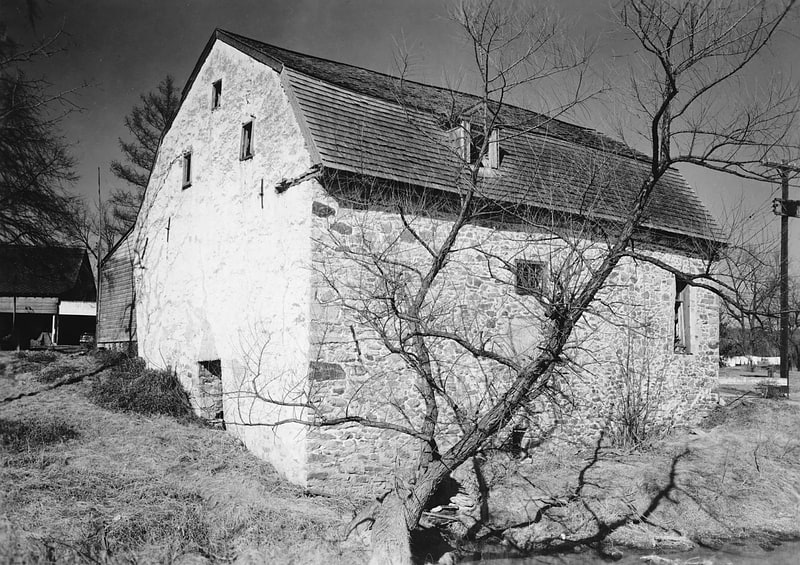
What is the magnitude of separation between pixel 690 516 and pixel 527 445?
2.91 meters

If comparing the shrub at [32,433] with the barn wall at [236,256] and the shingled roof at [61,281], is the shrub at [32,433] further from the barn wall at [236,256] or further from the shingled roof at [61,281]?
the shingled roof at [61,281]

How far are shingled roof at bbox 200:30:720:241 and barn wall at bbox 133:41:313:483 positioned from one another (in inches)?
19.3

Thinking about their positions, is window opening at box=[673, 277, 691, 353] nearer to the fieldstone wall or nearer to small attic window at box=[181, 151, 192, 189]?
the fieldstone wall

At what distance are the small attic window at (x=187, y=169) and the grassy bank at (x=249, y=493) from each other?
4411 mm

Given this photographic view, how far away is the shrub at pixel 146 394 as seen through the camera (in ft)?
41.7

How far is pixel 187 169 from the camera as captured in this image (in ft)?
46.3

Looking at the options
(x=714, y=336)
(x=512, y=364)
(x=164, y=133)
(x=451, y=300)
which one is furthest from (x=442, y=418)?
(x=164, y=133)

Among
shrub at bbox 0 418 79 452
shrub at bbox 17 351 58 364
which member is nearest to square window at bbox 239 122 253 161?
shrub at bbox 0 418 79 452

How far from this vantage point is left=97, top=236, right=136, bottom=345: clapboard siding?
1673cm

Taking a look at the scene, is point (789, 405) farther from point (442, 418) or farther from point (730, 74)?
point (730, 74)

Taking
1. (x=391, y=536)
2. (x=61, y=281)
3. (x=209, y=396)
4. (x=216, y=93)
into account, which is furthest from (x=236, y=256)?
(x=61, y=281)

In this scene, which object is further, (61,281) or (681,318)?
(61,281)

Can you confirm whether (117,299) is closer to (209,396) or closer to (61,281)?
(209,396)

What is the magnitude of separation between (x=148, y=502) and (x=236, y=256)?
4726mm
